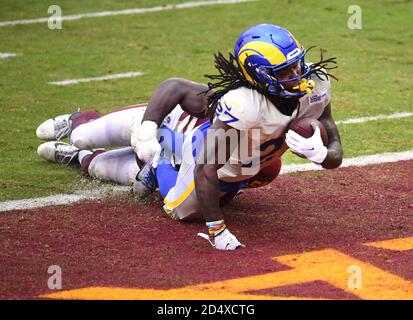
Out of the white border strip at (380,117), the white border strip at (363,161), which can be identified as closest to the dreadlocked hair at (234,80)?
the white border strip at (363,161)

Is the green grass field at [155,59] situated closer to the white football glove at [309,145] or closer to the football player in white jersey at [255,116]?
the football player in white jersey at [255,116]

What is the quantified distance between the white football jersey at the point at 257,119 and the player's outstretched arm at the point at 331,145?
0.22 feet

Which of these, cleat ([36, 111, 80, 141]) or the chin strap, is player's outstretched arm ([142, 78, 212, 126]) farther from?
cleat ([36, 111, 80, 141])

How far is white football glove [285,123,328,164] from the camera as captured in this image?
5125mm

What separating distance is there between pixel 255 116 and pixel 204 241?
29.0 inches

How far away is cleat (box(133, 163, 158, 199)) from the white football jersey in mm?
659

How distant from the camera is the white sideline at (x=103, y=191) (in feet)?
20.0

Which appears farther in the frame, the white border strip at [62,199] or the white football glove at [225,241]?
the white border strip at [62,199]

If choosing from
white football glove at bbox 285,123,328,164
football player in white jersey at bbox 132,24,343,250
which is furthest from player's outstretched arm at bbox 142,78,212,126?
white football glove at bbox 285,123,328,164

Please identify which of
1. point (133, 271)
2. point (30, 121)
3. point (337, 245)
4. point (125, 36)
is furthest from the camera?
point (125, 36)

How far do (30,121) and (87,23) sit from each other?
369 cm

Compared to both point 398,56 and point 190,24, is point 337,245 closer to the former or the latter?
point 398,56
